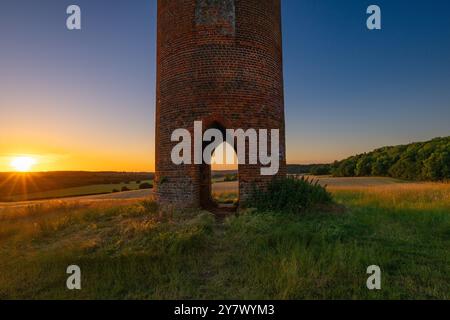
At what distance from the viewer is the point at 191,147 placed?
315 inches

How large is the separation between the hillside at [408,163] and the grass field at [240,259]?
23766 millimetres

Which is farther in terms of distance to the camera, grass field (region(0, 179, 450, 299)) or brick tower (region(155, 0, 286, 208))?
brick tower (region(155, 0, 286, 208))

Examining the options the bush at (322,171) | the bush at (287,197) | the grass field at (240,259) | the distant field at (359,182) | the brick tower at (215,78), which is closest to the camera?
the grass field at (240,259)

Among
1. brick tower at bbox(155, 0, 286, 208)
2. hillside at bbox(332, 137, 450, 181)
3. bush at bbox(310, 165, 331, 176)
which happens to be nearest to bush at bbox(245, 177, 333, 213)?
brick tower at bbox(155, 0, 286, 208)

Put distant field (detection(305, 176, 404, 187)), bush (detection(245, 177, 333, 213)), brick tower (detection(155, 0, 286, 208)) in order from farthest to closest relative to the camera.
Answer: distant field (detection(305, 176, 404, 187)), brick tower (detection(155, 0, 286, 208)), bush (detection(245, 177, 333, 213))

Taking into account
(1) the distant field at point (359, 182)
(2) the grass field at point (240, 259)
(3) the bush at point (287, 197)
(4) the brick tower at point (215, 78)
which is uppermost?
(4) the brick tower at point (215, 78)

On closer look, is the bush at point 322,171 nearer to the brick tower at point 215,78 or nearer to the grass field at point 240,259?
the grass field at point 240,259

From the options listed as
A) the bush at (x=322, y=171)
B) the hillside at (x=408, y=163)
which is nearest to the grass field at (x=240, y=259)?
the hillside at (x=408, y=163)

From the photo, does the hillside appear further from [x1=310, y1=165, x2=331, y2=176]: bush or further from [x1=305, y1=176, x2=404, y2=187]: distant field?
[x1=305, y1=176, x2=404, y2=187]: distant field

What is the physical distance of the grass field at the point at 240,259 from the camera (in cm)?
355

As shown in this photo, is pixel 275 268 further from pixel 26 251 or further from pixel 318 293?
pixel 26 251

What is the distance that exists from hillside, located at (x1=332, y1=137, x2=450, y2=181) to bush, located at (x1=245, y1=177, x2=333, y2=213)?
72.9 ft

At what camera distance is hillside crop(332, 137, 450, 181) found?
107 feet

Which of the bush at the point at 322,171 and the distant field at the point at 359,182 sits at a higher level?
the bush at the point at 322,171
